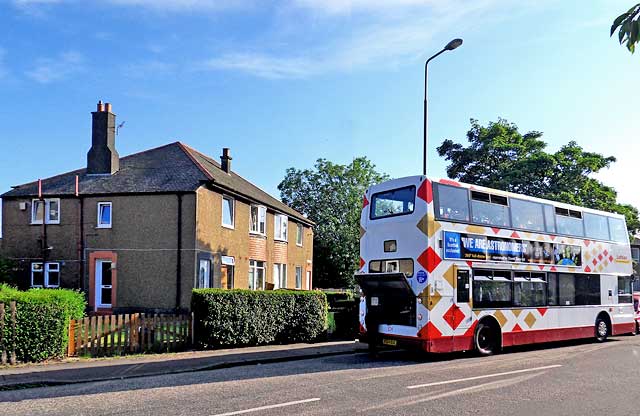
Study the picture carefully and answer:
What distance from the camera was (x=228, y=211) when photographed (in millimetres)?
25969

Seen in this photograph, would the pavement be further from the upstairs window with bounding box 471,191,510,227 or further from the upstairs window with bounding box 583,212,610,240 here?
the upstairs window with bounding box 583,212,610,240

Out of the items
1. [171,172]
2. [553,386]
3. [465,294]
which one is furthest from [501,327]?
[171,172]

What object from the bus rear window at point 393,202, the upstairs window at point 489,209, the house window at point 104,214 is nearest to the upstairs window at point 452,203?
the upstairs window at point 489,209

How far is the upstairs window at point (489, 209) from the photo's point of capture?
47.0ft

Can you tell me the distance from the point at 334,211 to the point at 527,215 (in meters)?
31.7

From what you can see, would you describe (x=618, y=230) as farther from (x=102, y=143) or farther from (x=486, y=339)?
(x=102, y=143)

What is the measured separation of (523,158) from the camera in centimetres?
3475

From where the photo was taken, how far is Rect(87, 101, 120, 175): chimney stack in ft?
81.0

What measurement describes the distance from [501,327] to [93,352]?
10.5 m

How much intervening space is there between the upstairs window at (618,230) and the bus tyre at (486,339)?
7576mm

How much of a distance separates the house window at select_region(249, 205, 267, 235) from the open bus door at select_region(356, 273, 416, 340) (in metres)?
14.6

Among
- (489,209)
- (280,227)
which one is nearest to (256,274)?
(280,227)

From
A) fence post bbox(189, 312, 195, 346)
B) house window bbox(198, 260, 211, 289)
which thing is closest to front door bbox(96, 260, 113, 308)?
house window bbox(198, 260, 211, 289)

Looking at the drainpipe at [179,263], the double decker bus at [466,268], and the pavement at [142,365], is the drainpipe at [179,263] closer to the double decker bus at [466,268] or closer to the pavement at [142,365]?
the pavement at [142,365]
